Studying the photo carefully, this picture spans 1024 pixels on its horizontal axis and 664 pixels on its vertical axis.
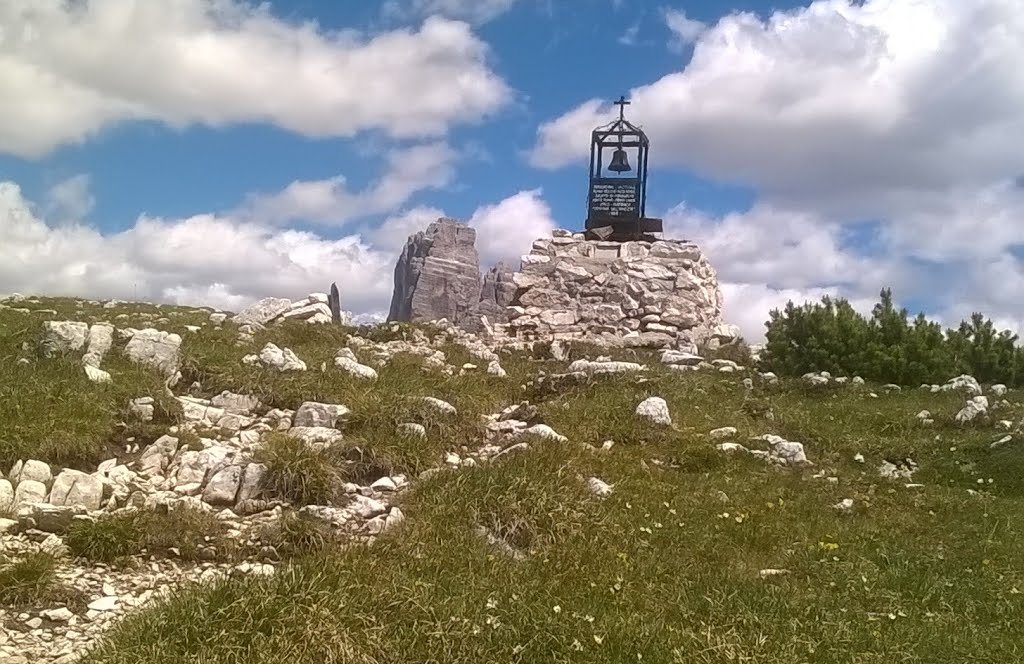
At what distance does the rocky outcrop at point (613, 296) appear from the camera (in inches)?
982

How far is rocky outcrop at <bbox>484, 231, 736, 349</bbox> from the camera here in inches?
982

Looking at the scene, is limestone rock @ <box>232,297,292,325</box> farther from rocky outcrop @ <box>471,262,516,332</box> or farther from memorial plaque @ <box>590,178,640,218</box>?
memorial plaque @ <box>590,178,640,218</box>

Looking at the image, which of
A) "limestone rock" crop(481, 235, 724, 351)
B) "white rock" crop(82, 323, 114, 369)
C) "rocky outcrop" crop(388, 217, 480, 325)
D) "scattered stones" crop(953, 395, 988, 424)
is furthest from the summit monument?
"white rock" crop(82, 323, 114, 369)

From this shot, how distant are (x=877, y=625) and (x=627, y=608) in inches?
65.7

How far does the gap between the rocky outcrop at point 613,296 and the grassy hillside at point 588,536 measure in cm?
1176

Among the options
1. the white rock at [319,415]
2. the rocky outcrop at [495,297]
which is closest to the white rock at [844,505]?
the white rock at [319,415]

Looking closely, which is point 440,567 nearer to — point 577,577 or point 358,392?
point 577,577

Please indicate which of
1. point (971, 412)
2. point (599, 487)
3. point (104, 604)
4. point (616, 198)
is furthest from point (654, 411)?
point (616, 198)

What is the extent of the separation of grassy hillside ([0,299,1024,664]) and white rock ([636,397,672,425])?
0.71 feet

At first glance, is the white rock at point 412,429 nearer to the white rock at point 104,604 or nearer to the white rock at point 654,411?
the white rock at point 654,411

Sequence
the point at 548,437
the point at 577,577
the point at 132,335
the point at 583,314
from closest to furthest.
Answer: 1. the point at 577,577
2. the point at 548,437
3. the point at 132,335
4. the point at 583,314

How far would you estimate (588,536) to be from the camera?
283 inches

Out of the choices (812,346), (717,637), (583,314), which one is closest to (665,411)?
(717,637)

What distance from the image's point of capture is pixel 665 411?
11320 millimetres
